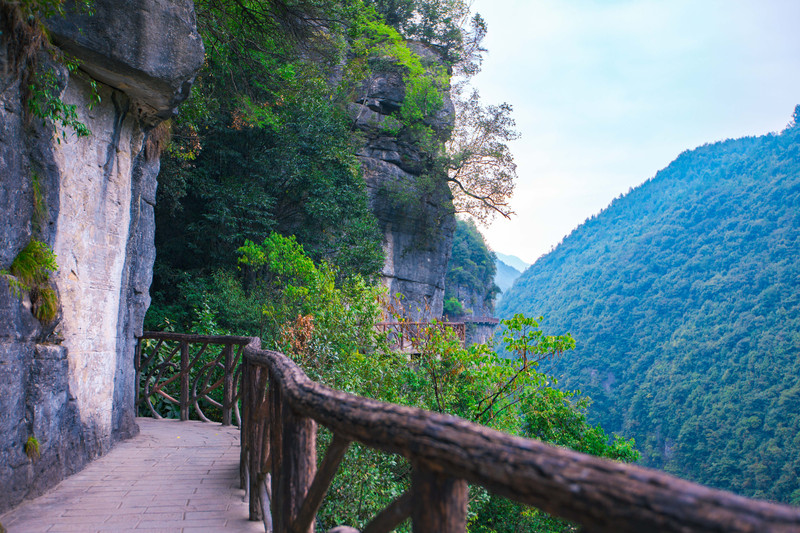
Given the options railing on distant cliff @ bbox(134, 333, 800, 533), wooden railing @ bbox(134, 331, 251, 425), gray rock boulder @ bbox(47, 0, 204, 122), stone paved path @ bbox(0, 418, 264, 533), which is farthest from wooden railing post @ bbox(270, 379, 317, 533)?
gray rock boulder @ bbox(47, 0, 204, 122)

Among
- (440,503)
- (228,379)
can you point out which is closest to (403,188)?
(228,379)

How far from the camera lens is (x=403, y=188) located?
60.8 feet

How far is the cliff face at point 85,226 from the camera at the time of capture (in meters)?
3.39

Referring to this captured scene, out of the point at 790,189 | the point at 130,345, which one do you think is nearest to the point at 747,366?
the point at 790,189

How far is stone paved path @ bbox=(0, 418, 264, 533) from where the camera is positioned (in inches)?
119

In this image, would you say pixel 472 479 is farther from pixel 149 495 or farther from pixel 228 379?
pixel 228 379

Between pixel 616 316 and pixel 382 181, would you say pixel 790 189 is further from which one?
pixel 382 181

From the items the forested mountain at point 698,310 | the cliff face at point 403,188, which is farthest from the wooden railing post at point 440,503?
the forested mountain at point 698,310

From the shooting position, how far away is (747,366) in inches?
1479

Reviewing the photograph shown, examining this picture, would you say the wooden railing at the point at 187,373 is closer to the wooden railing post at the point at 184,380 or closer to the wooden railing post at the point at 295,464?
the wooden railing post at the point at 184,380

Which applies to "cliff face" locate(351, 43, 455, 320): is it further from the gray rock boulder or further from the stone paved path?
the stone paved path

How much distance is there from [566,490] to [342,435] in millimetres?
754

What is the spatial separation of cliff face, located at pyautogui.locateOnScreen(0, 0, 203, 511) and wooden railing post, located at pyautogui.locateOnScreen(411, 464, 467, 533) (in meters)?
3.42

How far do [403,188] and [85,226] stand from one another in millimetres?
14572
